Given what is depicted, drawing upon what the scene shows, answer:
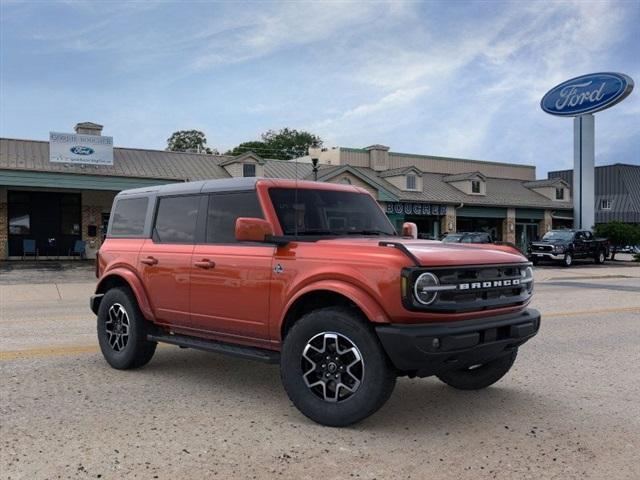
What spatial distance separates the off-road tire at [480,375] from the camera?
5.56 meters

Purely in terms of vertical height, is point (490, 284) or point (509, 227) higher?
point (509, 227)

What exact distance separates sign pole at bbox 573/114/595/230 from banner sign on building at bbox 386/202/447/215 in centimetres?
865

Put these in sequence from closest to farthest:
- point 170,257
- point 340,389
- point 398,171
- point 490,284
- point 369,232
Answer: point 340,389 → point 490,284 → point 369,232 → point 170,257 → point 398,171

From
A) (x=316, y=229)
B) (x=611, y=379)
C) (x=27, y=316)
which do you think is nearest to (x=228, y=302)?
(x=316, y=229)

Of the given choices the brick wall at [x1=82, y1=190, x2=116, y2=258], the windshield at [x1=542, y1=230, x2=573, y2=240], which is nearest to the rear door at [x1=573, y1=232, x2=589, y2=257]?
the windshield at [x1=542, y1=230, x2=573, y2=240]

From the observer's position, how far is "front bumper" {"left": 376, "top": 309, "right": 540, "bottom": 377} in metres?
4.22

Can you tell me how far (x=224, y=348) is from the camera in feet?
17.6

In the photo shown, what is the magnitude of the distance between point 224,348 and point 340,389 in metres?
1.29

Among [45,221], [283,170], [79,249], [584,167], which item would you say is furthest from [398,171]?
[45,221]

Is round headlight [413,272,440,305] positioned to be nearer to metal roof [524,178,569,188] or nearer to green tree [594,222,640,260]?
green tree [594,222,640,260]

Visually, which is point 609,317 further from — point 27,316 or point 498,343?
point 27,316

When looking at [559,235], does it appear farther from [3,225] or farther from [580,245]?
[3,225]

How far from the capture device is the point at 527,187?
1913 inches

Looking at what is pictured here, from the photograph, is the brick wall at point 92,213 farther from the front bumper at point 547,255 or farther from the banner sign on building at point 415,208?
the front bumper at point 547,255
